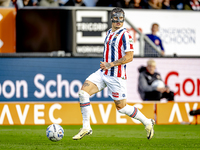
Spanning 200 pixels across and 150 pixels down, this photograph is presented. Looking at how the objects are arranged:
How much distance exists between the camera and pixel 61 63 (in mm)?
13227

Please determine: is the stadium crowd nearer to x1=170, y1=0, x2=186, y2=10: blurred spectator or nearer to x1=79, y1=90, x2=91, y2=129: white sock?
x1=170, y1=0, x2=186, y2=10: blurred spectator

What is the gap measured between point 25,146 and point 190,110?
5.96 metres

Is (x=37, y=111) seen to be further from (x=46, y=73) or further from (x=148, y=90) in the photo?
(x=148, y=90)

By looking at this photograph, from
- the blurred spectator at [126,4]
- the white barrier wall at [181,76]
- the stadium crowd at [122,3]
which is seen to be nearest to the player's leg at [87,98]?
the white barrier wall at [181,76]

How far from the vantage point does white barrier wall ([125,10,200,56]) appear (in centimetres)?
1402

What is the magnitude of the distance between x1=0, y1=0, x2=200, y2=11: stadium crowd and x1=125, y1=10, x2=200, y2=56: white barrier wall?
0.35 meters

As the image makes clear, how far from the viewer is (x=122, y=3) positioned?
14016mm

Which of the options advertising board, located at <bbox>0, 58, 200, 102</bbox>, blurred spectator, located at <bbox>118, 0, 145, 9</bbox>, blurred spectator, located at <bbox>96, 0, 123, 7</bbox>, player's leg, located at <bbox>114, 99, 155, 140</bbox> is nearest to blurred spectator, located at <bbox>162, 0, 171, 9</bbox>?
blurred spectator, located at <bbox>118, 0, 145, 9</bbox>

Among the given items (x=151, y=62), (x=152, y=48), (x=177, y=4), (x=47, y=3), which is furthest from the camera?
(x=177, y=4)

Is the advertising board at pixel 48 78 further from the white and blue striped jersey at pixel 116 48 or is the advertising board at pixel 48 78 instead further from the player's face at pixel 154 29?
the white and blue striped jersey at pixel 116 48

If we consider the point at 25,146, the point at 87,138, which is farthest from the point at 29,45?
the point at 25,146

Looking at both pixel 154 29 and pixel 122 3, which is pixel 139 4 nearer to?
pixel 122 3

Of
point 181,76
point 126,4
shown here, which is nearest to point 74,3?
point 126,4

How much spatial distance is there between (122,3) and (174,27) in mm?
1749
